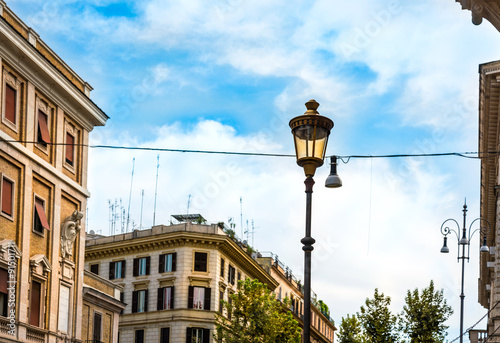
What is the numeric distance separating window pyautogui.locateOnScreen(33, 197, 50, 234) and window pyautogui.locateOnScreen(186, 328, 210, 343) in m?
30.5

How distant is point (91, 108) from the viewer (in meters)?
37.7

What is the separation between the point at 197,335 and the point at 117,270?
343 inches

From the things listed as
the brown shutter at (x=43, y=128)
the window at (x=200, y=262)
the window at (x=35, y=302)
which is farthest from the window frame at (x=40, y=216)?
the window at (x=200, y=262)

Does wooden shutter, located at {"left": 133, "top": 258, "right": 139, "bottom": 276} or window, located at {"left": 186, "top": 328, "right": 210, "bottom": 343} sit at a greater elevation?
wooden shutter, located at {"left": 133, "top": 258, "right": 139, "bottom": 276}

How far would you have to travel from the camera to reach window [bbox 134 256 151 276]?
65188 millimetres

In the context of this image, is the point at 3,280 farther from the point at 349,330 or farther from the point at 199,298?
the point at 199,298

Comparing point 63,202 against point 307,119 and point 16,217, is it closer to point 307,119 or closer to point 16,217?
point 16,217

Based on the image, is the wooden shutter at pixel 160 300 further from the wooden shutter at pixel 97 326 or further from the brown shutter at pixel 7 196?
the brown shutter at pixel 7 196

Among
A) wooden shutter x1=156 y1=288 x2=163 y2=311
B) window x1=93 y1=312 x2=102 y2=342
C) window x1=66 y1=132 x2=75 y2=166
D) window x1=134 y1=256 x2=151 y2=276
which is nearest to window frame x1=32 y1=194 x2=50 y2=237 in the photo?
window x1=66 y1=132 x2=75 y2=166

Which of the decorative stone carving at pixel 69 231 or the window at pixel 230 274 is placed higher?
the window at pixel 230 274

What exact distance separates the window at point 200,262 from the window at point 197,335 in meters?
4.52

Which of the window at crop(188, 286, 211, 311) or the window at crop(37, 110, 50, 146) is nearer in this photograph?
the window at crop(37, 110, 50, 146)

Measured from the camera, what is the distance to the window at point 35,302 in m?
32.3

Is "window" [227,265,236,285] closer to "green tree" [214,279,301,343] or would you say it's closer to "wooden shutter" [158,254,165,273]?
"wooden shutter" [158,254,165,273]
